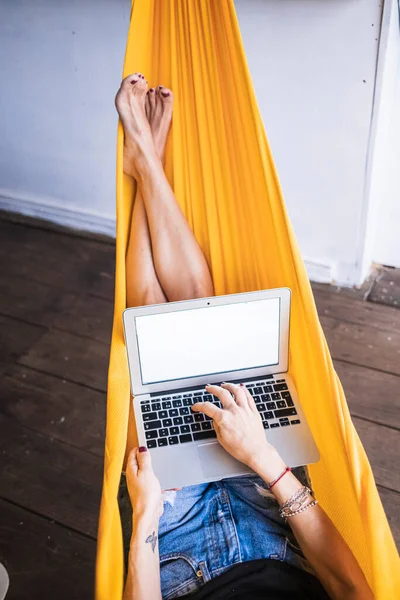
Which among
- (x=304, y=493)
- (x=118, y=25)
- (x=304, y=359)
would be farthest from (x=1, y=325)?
(x=304, y=493)

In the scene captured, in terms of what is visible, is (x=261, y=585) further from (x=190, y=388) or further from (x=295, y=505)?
(x=190, y=388)

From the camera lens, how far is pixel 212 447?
3.46 ft

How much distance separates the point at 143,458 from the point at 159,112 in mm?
694

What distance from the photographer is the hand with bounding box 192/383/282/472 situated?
97 centimetres

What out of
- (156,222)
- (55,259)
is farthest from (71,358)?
(156,222)

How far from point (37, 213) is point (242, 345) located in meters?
1.40

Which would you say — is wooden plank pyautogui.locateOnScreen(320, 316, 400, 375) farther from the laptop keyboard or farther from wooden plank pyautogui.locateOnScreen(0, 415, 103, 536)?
wooden plank pyautogui.locateOnScreen(0, 415, 103, 536)

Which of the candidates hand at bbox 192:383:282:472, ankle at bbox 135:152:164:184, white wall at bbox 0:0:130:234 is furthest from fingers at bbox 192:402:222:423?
white wall at bbox 0:0:130:234

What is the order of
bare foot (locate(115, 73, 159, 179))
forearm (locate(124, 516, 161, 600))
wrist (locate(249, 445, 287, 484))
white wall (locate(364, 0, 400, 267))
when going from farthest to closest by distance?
1. white wall (locate(364, 0, 400, 267))
2. bare foot (locate(115, 73, 159, 179))
3. wrist (locate(249, 445, 287, 484))
4. forearm (locate(124, 516, 161, 600))

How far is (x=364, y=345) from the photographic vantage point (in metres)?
1.72

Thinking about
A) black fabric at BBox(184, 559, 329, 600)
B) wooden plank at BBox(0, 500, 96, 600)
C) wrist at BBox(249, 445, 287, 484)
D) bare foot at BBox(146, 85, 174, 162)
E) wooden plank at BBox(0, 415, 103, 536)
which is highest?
bare foot at BBox(146, 85, 174, 162)

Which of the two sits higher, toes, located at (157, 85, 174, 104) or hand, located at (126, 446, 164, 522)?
toes, located at (157, 85, 174, 104)

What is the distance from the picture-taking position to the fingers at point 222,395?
1014mm

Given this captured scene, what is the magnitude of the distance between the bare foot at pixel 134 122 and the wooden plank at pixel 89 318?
69 cm
